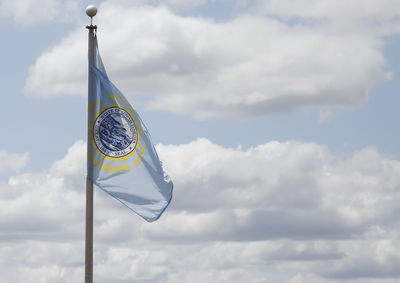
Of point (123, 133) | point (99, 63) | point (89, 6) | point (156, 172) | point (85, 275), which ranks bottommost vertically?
point (85, 275)

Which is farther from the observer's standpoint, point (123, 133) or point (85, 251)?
point (123, 133)

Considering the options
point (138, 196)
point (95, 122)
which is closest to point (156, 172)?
point (138, 196)

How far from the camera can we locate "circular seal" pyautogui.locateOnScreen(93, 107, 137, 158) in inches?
1171

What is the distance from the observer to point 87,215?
92.6 ft

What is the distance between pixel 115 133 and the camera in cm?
3011

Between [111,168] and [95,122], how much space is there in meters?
2.34

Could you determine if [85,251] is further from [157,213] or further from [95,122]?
[95,122]

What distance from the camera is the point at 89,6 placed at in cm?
3081

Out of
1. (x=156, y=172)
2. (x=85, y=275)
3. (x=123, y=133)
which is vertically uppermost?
(x=123, y=133)

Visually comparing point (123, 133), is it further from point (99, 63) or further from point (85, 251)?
point (85, 251)

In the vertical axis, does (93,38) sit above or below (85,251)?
above

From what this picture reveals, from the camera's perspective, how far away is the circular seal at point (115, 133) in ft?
97.6

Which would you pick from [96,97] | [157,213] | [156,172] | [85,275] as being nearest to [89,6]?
[96,97]

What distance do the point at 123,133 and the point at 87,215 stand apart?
4501 millimetres
